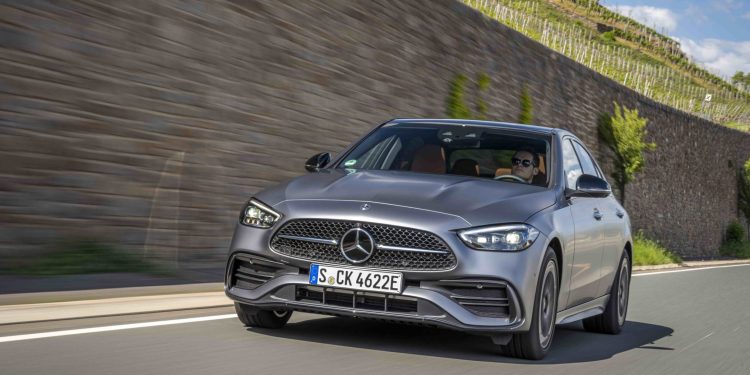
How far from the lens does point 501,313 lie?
677cm

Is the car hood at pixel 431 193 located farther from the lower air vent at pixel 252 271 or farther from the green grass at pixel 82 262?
the green grass at pixel 82 262

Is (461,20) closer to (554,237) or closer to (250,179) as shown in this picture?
(250,179)

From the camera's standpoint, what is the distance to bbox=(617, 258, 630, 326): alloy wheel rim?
994cm

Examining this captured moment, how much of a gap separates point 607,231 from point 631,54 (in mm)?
102323

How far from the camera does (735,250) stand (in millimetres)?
45406

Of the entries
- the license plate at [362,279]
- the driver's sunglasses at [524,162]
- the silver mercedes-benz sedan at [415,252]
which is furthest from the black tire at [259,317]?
the driver's sunglasses at [524,162]

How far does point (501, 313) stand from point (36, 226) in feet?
13.7

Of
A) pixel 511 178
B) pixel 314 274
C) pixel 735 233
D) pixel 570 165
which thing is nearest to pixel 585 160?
pixel 570 165

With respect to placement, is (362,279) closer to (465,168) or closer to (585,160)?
(465,168)

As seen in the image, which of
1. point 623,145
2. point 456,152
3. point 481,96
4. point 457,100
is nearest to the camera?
point 456,152

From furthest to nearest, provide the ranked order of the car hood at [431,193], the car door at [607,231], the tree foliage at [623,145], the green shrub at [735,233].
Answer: the green shrub at [735,233] → the tree foliage at [623,145] → the car door at [607,231] → the car hood at [431,193]

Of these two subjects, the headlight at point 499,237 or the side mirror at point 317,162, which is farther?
the side mirror at point 317,162

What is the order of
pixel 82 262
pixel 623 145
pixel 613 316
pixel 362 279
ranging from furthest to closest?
pixel 623 145, pixel 613 316, pixel 82 262, pixel 362 279

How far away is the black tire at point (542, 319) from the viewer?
702 cm
